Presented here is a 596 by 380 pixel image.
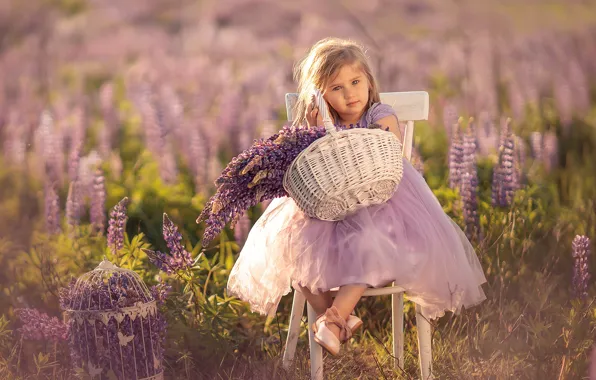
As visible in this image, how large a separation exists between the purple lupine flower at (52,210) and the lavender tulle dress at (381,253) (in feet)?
3.22

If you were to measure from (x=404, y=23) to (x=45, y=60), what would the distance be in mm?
1211

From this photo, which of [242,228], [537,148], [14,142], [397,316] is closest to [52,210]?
[14,142]

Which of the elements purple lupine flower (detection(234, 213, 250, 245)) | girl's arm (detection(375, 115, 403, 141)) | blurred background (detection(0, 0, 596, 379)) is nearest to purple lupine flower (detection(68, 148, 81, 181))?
blurred background (detection(0, 0, 596, 379))

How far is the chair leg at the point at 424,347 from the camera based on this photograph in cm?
263

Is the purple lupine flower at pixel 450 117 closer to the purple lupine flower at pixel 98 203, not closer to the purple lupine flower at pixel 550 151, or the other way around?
the purple lupine flower at pixel 550 151

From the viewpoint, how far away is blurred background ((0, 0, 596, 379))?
9.43ft

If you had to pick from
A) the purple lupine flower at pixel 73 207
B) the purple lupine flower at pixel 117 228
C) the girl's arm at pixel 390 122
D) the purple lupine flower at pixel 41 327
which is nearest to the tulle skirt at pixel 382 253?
the girl's arm at pixel 390 122

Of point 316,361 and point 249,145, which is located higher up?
point 249,145

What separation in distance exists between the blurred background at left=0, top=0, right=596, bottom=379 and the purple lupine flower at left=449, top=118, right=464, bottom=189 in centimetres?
1

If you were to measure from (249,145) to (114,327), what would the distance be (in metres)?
1.26

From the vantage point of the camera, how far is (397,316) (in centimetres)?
283

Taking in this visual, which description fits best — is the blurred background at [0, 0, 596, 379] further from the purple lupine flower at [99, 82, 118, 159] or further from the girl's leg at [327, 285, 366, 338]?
the girl's leg at [327, 285, 366, 338]

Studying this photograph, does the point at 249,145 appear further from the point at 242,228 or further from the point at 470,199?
the point at 470,199

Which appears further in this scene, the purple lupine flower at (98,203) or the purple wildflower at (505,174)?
the purple lupine flower at (98,203)
